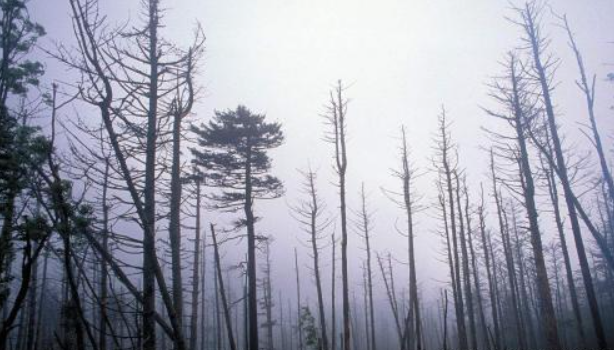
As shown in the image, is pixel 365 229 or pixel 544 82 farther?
pixel 365 229

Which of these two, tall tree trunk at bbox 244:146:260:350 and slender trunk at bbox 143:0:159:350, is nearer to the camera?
slender trunk at bbox 143:0:159:350

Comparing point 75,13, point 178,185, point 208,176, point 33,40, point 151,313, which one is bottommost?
point 151,313

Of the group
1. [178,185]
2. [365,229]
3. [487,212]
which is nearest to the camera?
[178,185]

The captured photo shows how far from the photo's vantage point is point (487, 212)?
71.4 feet

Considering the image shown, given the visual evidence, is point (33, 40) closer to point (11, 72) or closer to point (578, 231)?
point (11, 72)

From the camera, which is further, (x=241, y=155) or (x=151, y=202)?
(x=241, y=155)

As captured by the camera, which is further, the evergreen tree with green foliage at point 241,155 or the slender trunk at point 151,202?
the evergreen tree with green foliage at point 241,155

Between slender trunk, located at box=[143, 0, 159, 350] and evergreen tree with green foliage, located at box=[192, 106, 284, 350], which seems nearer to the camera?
slender trunk, located at box=[143, 0, 159, 350]

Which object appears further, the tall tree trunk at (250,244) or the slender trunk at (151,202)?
the tall tree trunk at (250,244)

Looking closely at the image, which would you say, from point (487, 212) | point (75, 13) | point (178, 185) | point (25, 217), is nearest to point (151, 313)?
Answer: point (25, 217)

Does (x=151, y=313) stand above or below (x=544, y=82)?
below

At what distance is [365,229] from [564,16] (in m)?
18.1

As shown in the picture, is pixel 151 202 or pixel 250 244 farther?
pixel 250 244

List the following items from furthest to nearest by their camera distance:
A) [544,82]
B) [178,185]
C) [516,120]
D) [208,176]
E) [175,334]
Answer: [208,176] < [516,120] < [544,82] < [178,185] < [175,334]
